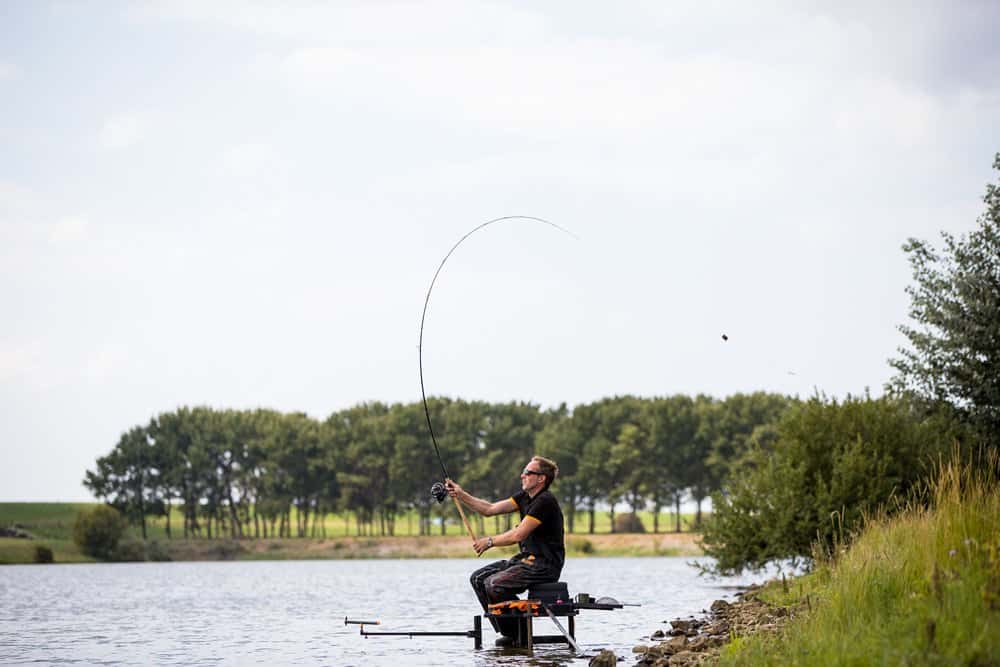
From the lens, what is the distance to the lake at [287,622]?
50.0 feet

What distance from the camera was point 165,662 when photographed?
14867 millimetres

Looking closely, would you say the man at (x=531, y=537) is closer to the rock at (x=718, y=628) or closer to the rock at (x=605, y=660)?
the rock at (x=605, y=660)

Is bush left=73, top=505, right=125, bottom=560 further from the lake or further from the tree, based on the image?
the tree

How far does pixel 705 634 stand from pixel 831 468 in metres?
10.0

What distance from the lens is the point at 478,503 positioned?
13.7m

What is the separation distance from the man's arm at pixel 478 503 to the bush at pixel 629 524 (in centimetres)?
7789

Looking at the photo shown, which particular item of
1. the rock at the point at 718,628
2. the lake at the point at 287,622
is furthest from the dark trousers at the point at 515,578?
the rock at the point at 718,628

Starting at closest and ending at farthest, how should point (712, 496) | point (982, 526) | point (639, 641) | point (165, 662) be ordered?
point (982, 526) < point (165, 662) < point (639, 641) < point (712, 496)

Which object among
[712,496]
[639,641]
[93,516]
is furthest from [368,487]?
[639,641]

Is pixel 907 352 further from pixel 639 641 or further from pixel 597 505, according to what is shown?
pixel 597 505

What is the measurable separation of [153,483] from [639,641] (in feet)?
260

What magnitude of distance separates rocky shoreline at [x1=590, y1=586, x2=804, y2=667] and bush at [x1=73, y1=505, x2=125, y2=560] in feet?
205

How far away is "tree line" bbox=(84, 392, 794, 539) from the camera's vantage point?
86.4 meters

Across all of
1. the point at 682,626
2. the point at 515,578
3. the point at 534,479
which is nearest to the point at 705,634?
the point at 682,626
